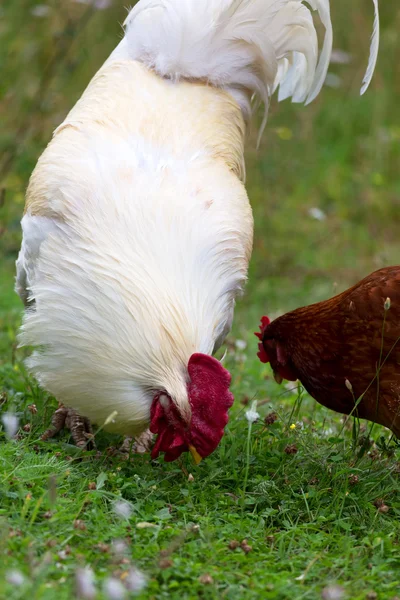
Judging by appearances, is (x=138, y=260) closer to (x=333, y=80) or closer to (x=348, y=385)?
(x=348, y=385)

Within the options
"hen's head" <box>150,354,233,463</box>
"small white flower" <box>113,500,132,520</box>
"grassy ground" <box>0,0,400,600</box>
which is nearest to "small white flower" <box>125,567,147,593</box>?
"grassy ground" <box>0,0,400,600</box>

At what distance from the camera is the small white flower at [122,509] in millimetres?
3096

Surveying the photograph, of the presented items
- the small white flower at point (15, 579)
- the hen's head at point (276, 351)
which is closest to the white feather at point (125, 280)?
the hen's head at point (276, 351)

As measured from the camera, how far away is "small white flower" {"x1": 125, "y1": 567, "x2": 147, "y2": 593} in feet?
8.31

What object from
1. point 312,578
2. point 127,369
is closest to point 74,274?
point 127,369

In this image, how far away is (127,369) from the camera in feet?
11.5

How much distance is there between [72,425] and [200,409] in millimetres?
1042

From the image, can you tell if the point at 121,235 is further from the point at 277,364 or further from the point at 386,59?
the point at 386,59

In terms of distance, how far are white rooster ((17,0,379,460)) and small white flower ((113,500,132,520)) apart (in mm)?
314

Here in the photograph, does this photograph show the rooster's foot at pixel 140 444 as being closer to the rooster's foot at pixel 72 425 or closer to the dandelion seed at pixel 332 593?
the rooster's foot at pixel 72 425

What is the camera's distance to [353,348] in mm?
3980

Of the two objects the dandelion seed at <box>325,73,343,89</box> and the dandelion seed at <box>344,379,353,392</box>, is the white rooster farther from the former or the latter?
the dandelion seed at <box>325,73,343,89</box>

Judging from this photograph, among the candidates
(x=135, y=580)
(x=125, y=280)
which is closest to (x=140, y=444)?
(x=125, y=280)

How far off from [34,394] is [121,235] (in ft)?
4.39
